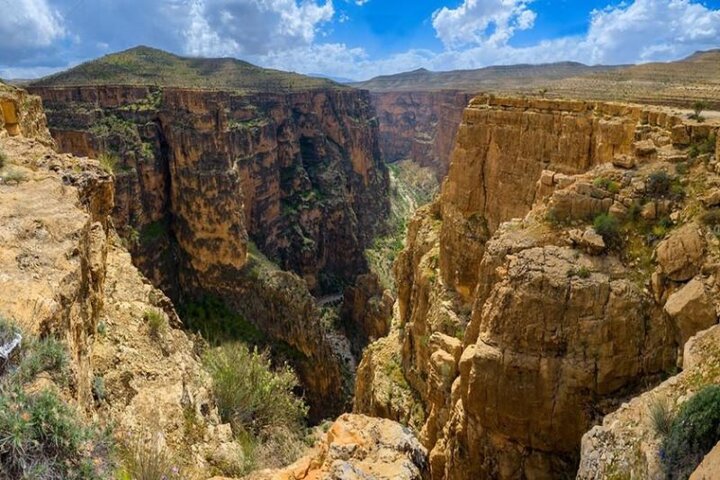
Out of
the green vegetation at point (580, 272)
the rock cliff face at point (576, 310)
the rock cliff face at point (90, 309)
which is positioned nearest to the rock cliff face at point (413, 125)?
the rock cliff face at point (576, 310)

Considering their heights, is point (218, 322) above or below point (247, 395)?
below

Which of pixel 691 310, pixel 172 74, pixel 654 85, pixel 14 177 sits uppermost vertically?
pixel 172 74

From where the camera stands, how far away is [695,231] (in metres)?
12.6

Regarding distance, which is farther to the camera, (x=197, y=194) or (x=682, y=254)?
(x=197, y=194)

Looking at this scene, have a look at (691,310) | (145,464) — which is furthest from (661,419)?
(145,464)

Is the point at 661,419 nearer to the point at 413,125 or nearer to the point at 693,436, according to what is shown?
the point at 693,436

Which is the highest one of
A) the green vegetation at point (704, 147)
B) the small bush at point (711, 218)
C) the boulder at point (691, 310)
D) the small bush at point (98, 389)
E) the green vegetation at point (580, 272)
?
the green vegetation at point (704, 147)

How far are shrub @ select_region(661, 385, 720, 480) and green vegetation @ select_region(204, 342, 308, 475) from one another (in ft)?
28.0

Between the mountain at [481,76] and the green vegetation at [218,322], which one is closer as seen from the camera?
the green vegetation at [218,322]

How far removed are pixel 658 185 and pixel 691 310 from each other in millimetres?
4306

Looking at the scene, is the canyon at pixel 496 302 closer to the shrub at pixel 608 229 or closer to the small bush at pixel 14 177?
the shrub at pixel 608 229

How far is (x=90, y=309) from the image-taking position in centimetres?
1149

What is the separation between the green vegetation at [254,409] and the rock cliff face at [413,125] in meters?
91.0

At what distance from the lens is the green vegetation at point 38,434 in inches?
232
